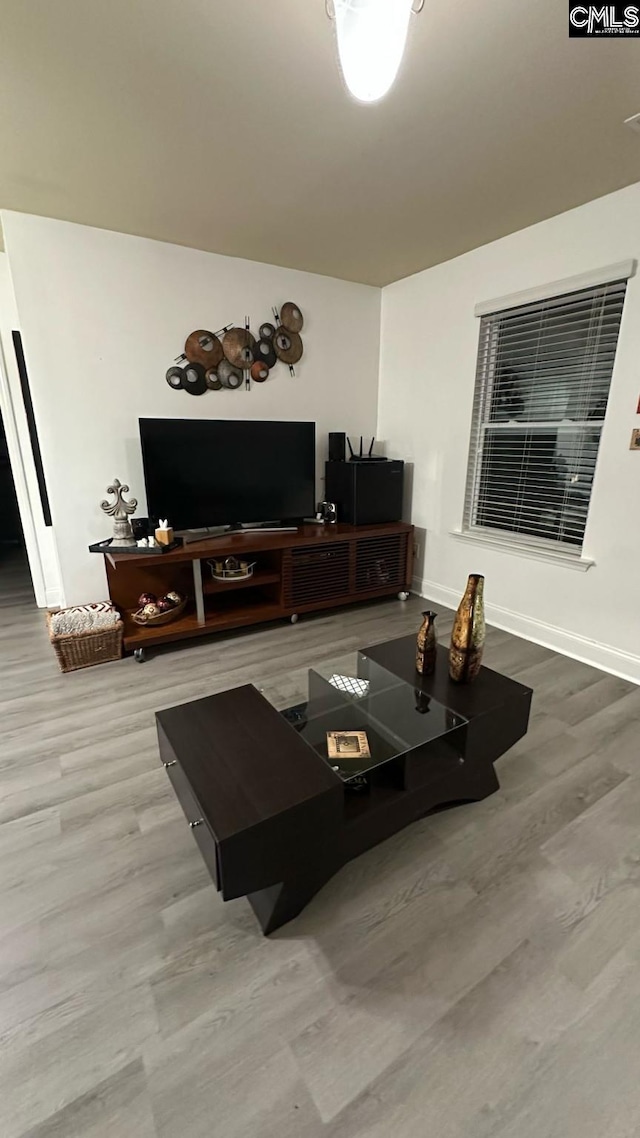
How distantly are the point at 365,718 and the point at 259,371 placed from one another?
2.54 meters

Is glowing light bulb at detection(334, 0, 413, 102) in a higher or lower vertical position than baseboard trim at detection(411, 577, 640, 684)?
higher

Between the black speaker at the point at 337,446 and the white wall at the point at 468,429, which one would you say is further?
the black speaker at the point at 337,446

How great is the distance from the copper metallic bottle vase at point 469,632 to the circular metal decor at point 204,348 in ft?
7.84

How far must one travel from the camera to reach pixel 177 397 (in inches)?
118

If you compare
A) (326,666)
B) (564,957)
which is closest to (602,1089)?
(564,957)

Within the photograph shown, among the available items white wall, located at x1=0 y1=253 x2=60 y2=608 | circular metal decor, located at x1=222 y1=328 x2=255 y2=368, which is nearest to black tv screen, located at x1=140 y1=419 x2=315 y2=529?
circular metal decor, located at x1=222 y1=328 x2=255 y2=368

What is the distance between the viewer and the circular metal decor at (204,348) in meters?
2.96

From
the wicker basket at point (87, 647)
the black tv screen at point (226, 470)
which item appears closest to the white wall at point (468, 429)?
the black tv screen at point (226, 470)

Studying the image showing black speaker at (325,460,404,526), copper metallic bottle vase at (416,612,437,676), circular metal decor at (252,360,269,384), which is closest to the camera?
copper metallic bottle vase at (416,612,437,676)

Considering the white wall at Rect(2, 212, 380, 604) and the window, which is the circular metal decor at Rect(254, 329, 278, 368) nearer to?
the white wall at Rect(2, 212, 380, 604)

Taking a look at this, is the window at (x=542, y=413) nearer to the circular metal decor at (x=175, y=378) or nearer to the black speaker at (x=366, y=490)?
the black speaker at (x=366, y=490)

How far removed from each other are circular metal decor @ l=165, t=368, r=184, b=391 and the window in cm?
194

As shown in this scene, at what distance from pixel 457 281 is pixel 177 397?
200 cm

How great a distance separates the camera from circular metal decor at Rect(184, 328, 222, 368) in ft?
9.71
